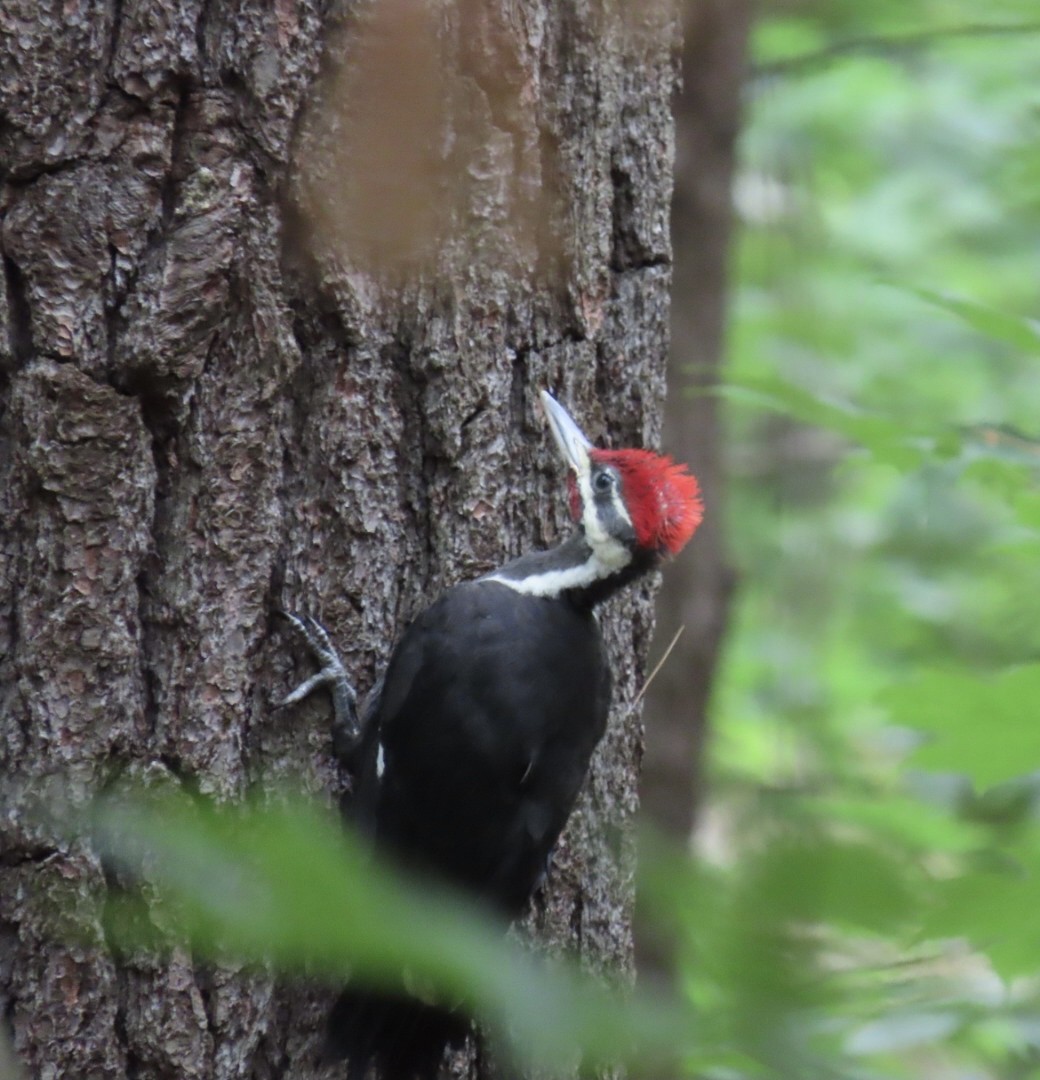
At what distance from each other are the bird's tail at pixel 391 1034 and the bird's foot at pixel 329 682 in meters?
0.37

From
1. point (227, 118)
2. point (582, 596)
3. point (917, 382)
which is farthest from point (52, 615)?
point (917, 382)

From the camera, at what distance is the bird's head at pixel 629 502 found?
2.28 m

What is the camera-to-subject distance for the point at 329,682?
2.00 metres

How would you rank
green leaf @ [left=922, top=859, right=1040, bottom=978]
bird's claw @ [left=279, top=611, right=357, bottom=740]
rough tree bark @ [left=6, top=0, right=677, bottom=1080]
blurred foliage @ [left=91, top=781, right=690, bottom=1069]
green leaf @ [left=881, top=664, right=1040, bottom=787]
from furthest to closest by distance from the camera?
bird's claw @ [left=279, top=611, right=357, bottom=740], rough tree bark @ [left=6, top=0, right=677, bottom=1080], green leaf @ [left=881, top=664, right=1040, bottom=787], green leaf @ [left=922, top=859, right=1040, bottom=978], blurred foliage @ [left=91, top=781, right=690, bottom=1069]

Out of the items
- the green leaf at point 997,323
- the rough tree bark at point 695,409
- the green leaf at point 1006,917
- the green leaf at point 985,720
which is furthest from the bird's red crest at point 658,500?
the rough tree bark at point 695,409

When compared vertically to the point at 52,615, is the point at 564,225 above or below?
above

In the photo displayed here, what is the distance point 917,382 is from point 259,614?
3.62 meters

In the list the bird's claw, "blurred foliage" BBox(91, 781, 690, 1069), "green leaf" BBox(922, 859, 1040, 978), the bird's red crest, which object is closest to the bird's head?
the bird's red crest

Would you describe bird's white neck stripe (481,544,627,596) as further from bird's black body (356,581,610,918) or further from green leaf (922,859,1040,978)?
green leaf (922,859,1040,978)

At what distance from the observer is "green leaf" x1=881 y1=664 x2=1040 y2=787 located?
1451 millimetres

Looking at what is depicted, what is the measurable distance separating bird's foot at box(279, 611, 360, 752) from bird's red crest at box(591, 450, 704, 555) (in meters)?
0.58

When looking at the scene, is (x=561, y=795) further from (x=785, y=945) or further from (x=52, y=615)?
(x=785, y=945)

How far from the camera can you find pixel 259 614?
77.2 inches

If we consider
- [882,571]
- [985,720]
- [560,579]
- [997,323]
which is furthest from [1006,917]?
[882,571]
